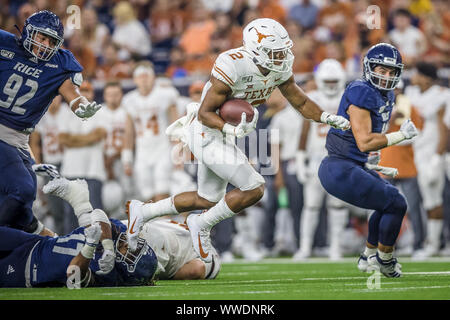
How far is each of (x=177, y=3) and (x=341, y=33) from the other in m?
2.89

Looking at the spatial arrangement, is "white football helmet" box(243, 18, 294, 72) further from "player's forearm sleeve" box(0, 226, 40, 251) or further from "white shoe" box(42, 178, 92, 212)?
"player's forearm sleeve" box(0, 226, 40, 251)

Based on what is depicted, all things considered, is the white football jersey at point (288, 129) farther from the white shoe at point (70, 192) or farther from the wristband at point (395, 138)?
the white shoe at point (70, 192)

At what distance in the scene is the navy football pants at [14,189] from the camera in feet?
20.2

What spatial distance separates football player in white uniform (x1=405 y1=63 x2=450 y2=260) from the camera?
975 centimetres

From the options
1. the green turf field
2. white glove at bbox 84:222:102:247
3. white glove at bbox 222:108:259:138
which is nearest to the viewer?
the green turf field

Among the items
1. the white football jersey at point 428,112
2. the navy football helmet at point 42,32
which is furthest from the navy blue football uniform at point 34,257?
the white football jersey at point 428,112

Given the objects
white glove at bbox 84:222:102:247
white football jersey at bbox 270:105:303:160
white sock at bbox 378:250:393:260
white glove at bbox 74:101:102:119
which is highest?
white glove at bbox 74:101:102:119

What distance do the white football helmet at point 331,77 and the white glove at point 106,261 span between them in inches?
192

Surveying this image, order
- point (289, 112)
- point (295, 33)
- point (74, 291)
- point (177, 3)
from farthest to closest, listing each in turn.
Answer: point (177, 3) < point (295, 33) < point (289, 112) < point (74, 291)

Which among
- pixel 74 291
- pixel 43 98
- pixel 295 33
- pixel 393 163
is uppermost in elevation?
pixel 295 33

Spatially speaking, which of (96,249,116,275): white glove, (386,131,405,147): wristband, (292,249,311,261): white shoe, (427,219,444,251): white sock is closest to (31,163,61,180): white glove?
(96,249,116,275): white glove
